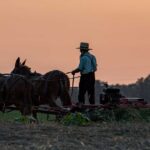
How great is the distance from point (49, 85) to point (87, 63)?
283 centimetres

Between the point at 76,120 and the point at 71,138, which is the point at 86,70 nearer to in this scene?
the point at 76,120

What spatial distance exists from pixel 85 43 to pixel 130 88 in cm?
2696

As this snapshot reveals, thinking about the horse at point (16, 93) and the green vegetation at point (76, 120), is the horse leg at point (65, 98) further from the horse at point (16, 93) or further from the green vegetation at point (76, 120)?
the green vegetation at point (76, 120)

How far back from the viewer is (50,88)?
23906mm

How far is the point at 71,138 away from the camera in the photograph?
13.2 meters

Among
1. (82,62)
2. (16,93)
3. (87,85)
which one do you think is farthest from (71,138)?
(16,93)

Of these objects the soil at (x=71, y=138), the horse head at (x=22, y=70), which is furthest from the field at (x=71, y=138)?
the horse head at (x=22, y=70)

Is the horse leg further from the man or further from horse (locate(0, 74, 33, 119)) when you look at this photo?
horse (locate(0, 74, 33, 119))

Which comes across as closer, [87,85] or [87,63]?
[87,63]

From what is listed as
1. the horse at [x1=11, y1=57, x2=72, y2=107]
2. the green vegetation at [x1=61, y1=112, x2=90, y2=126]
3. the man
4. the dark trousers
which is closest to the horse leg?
the horse at [x1=11, y1=57, x2=72, y2=107]

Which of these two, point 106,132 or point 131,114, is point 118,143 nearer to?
point 106,132

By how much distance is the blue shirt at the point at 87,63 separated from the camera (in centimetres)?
2122

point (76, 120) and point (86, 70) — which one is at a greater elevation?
point (86, 70)

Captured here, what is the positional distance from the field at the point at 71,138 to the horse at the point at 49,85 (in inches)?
306
